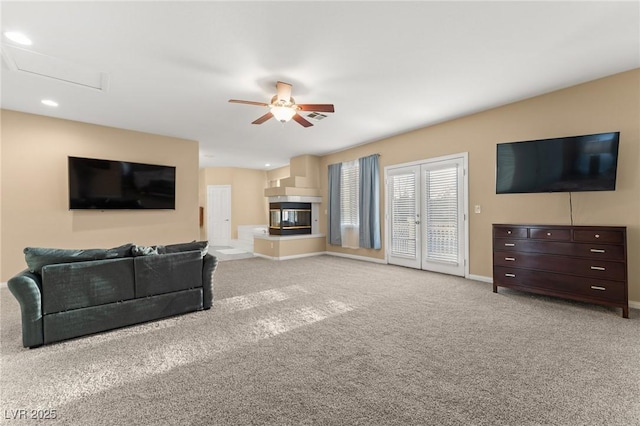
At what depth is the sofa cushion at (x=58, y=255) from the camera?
255 cm

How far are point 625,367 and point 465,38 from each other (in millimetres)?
2957

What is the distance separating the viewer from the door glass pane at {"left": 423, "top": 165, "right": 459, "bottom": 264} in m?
5.00

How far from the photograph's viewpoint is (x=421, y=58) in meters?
2.99

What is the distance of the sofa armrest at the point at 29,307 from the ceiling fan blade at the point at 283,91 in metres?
3.02

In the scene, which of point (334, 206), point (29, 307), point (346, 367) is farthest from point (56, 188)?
point (346, 367)

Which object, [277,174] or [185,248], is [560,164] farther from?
[277,174]

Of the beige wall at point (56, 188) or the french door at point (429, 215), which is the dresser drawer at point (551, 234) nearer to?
the french door at point (429, 215)

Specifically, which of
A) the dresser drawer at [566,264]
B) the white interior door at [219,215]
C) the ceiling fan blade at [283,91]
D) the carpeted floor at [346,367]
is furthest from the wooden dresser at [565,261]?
the white interior door at [219,215]

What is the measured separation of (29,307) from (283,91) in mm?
3255

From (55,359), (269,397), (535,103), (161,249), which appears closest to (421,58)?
(535,103)

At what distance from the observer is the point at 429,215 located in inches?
211

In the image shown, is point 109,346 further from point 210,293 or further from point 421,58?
point 421,58

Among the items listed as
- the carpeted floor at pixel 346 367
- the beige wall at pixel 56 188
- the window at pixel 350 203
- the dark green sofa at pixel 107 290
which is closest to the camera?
the carpeted floor at pixel 346 367

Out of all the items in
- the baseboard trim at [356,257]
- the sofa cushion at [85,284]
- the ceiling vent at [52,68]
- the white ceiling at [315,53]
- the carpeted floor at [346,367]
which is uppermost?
the ceiling vent at [52,68]
